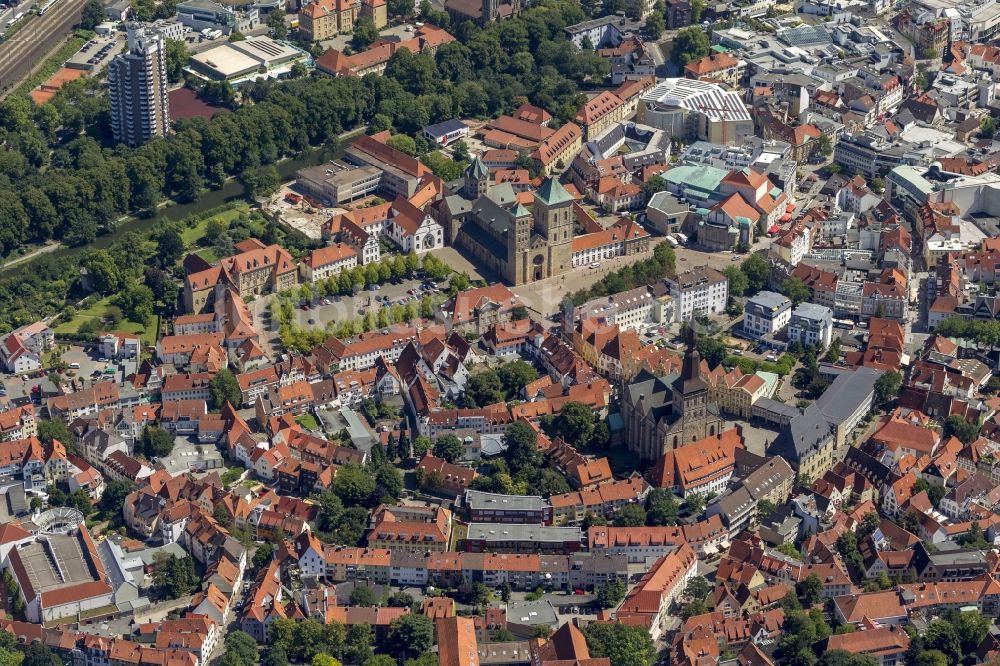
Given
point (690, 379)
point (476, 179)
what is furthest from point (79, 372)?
point (690, 379)

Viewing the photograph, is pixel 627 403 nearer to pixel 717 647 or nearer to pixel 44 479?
pixel 717 647

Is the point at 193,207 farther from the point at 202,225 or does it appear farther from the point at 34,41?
the point at 34,41

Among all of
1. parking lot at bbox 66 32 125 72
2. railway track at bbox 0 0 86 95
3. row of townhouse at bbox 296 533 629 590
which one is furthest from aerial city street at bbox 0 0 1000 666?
railway track at bbox 0 0 86 95

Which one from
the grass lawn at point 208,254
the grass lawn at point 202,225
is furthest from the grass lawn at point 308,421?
the grass lawn at point 202,225

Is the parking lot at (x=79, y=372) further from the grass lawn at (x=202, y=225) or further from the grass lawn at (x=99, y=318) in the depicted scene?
the grass lawn at (x=202, y=225)

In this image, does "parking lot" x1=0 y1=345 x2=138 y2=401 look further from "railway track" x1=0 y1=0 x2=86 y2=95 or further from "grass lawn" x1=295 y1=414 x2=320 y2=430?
"railway track" x1=0 y1=0 x2=86 y2=95
